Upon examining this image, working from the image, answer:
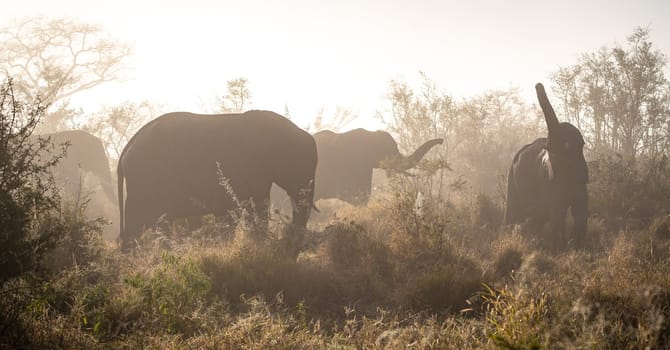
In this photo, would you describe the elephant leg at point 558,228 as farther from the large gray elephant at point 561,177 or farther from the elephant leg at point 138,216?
the elephant leg at point 138,216

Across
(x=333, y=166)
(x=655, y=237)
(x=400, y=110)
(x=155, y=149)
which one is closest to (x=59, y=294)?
(x=155, y=149)

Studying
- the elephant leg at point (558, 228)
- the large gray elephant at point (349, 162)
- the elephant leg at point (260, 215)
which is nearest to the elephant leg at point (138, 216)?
the elephant leg at point (260, 215)

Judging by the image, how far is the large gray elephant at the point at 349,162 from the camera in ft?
53.2

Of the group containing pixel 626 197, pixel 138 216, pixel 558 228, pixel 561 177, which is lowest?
pixel 558 228

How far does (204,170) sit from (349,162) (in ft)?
24.6

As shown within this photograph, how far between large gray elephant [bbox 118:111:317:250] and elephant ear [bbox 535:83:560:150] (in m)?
4.61

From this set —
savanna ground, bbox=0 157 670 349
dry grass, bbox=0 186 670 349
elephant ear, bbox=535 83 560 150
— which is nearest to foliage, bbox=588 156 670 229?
savanna ground, bbox=0 157 670 349

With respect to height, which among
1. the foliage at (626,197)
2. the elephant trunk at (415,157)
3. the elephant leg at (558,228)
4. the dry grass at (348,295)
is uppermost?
the elephant trunk at (415,157)

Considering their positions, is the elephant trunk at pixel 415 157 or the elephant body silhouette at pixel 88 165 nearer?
the elephant trunk at pixel 415 157

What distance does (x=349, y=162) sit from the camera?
1647 centimetres

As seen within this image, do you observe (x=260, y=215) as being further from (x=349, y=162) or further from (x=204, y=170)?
(x=349, y=162)

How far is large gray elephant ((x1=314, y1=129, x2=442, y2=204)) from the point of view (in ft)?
53.2

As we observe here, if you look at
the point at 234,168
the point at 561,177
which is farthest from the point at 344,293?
the point at 561,177

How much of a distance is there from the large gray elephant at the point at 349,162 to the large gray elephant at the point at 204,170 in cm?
629
